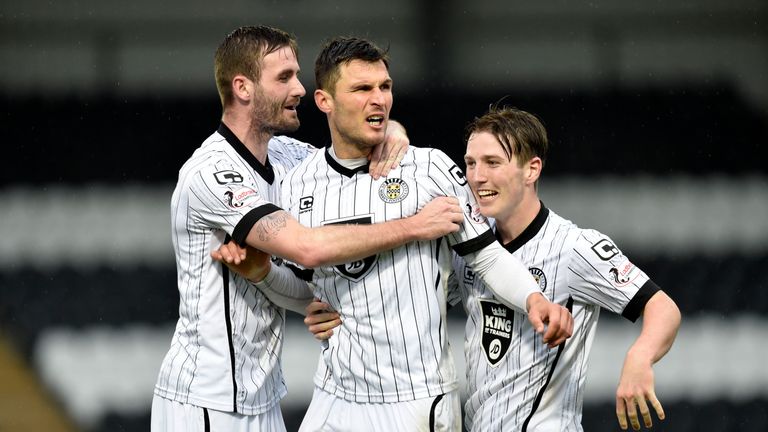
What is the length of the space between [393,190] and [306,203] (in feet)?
0.76

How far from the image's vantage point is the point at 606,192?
4.70 meters

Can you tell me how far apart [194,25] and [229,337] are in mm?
2063

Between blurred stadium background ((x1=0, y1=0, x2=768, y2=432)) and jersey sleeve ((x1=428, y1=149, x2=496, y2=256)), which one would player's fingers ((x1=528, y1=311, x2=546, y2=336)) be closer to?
jersey sleeve ((x1=428, y1=149, x2=496, y2=256))

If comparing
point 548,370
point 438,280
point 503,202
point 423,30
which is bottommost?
point 548,370

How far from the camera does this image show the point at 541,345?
2736mm

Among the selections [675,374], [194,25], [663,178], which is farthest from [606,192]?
[194,25]

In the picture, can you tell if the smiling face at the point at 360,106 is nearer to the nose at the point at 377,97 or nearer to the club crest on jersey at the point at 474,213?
the nose at the point at 377,97

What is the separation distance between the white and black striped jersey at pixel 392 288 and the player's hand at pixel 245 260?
15 centimetres

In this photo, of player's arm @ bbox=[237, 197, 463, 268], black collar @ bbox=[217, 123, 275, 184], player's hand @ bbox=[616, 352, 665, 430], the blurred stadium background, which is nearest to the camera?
player's hand @ bbox=[616, 352, 665, 430]

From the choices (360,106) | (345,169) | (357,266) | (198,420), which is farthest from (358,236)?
(198,420)

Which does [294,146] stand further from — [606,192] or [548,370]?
[606,192]

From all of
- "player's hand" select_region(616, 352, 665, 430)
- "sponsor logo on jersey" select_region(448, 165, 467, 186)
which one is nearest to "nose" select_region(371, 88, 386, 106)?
"sponsor logo on jersey" select_region(448, 165, 467, 186)

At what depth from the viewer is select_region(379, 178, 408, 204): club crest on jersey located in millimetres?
2748

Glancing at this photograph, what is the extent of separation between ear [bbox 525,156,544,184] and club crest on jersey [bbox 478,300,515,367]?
1.01 feet
